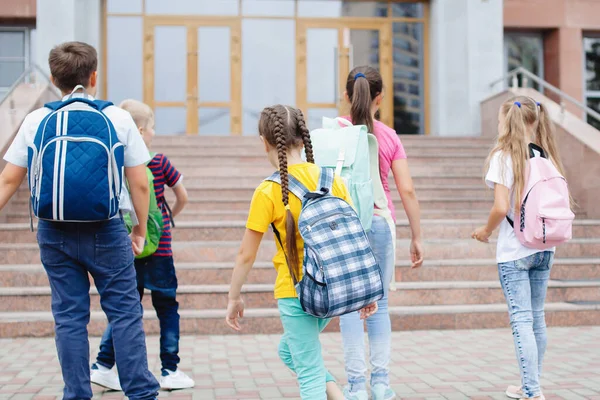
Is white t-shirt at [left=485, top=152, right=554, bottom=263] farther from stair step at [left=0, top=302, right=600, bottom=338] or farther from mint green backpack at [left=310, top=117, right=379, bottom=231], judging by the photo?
stair step at [left=0, top=302, right=600, bottom=338]

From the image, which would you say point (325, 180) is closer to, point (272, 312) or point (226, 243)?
point (272, 312)

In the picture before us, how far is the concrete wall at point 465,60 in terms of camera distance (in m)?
14.4

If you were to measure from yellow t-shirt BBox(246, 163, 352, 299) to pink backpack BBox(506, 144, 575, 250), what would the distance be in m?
1.33

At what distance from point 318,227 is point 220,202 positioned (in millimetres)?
6651

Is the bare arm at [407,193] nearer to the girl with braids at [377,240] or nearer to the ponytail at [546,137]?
the girl with braids at [377,240]

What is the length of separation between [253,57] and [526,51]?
602 cm

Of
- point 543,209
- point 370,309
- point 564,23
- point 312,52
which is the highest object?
point 564,23

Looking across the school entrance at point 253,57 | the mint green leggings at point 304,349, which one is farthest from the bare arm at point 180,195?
the school entrance at point 253,57

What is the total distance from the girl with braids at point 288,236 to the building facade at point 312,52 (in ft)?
38.7

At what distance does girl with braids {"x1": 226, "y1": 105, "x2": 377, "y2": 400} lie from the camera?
9.94 feet

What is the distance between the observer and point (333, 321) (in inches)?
249

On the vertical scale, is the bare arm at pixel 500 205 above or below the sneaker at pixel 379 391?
above

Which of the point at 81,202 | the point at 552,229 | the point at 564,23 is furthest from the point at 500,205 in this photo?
the point at 564,23

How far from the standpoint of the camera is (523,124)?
4043 mm
